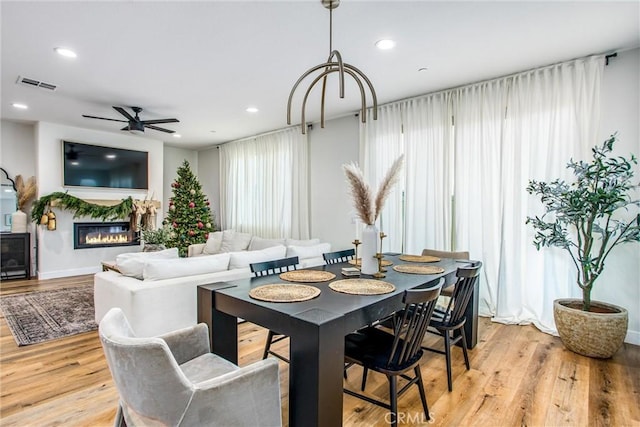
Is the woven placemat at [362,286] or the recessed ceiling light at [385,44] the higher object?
the recessed ceiling light at [385,44]

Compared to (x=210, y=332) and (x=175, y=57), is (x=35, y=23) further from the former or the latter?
(x=210, y=332)

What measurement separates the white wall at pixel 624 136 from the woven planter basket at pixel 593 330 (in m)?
0.29

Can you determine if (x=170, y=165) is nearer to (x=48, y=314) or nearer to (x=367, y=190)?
(x=48, y=314)

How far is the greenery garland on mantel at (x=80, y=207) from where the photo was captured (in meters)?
5.61

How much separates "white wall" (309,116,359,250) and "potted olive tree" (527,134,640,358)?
266 centimetres

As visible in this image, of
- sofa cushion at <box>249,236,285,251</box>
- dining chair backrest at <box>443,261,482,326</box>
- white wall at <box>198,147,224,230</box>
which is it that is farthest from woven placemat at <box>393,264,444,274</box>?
white wall at <box>198,147,224,230</box>

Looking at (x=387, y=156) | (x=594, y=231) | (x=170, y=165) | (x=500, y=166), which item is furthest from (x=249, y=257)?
(x=170, y=165)

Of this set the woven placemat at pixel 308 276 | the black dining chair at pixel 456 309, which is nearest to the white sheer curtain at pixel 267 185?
the woven placemat at pixel 308 276

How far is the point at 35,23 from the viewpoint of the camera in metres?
2.58

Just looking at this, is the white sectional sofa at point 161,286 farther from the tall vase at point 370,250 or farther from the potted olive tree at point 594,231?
the potted olive tree at point 594,231

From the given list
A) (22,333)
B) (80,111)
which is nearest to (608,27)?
(22,333)

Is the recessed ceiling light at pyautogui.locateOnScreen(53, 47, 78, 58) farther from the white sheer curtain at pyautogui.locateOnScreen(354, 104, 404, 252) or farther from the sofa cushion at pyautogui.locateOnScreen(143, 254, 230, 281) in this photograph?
the white sheer curtain at pyautogui.locateOnScreen(354, 104, 404, 252)

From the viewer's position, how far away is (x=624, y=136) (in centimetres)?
311

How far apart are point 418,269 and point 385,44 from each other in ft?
6.48
